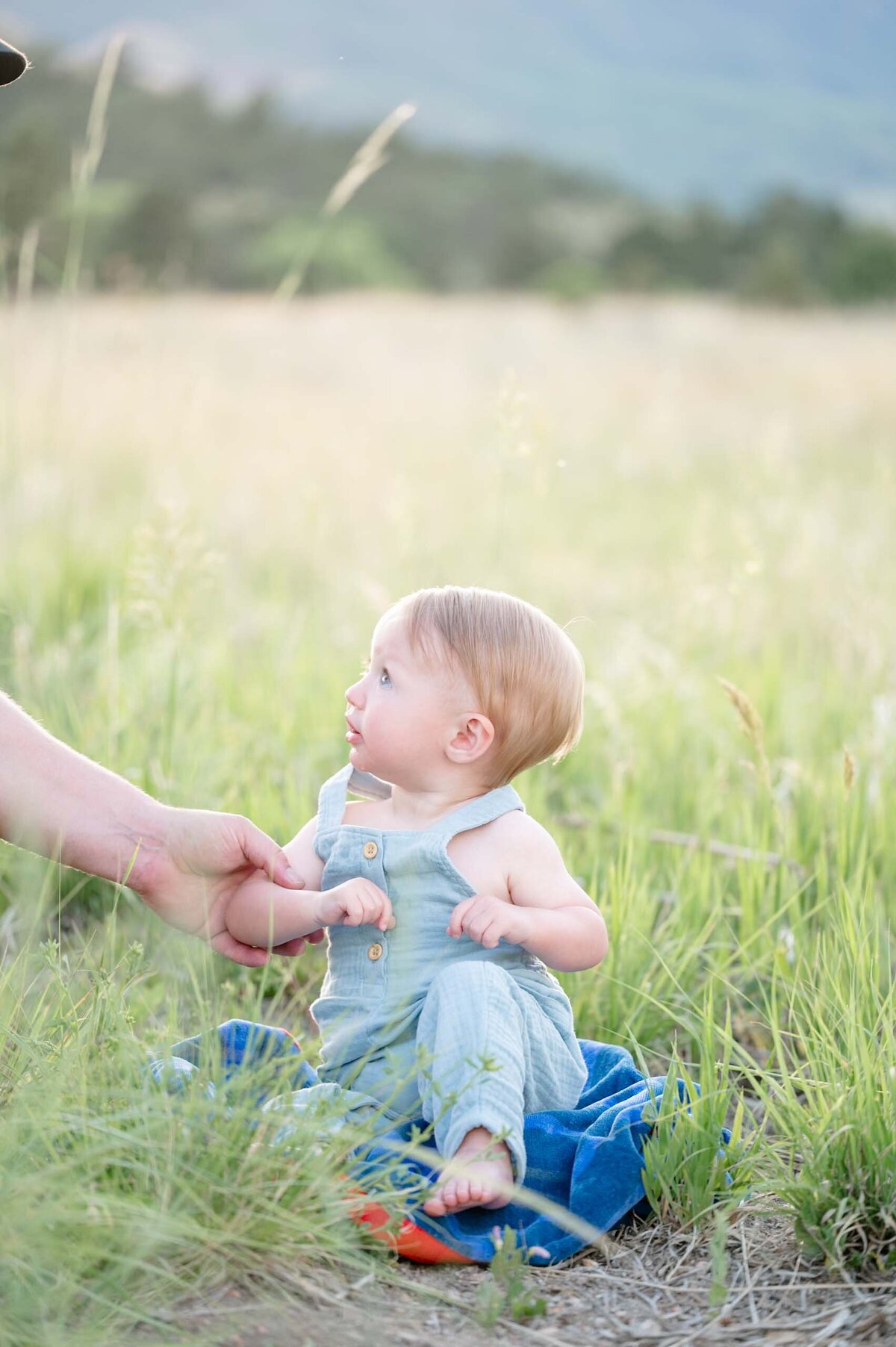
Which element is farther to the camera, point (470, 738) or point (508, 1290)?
point (470, 738)

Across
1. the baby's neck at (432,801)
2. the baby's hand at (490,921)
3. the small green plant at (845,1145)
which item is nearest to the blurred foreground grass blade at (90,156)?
the baby's neck at (432,801)

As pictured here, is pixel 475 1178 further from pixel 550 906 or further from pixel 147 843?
pixel 147 843

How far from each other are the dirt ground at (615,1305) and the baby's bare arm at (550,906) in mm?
369

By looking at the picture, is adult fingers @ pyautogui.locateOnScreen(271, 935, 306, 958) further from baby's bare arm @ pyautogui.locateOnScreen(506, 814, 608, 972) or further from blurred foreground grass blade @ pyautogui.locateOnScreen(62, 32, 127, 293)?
blurred foreground grass blade @ pyautogui.locateOnScreen(62, 32, 127, 293)

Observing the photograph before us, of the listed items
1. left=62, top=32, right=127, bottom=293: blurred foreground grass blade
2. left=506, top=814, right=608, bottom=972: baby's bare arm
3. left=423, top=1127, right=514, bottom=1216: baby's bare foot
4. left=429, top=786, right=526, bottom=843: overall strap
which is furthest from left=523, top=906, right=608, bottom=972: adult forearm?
left=62, top=32, right=127, bottom=293: blurred foreground grass blade

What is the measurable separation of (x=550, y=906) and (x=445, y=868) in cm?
16

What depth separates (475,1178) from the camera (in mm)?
1513

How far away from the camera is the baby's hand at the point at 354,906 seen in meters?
1.71

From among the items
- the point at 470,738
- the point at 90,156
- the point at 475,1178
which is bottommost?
the point at 475,1178

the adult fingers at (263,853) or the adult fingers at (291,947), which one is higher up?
the adult fingers at (263,853)

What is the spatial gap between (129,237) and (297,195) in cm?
1297

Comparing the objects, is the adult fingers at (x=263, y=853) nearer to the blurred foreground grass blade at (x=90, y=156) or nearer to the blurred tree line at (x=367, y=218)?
the blurred foreground grass blade at (x=90, y=156)

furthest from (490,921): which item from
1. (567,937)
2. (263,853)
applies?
(263,853)

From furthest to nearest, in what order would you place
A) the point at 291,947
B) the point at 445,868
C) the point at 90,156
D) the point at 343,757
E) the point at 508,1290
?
the point at 343,757
the point at 90,156
the point at 291,947
the point at 445,868
the point at 508,1290
